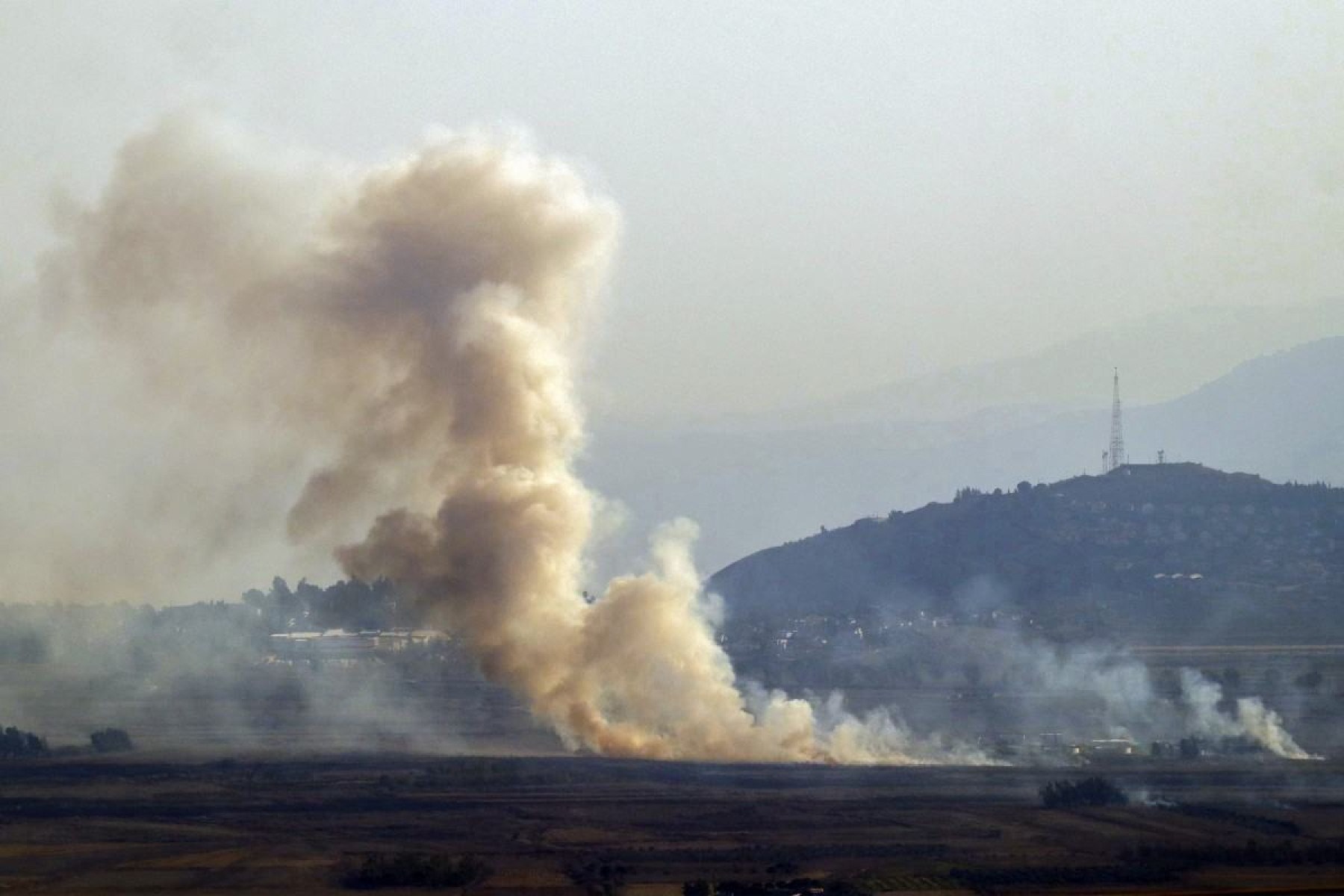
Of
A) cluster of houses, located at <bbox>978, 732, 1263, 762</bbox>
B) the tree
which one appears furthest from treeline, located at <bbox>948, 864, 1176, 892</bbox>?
the tree

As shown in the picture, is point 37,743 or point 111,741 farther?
point 111,741

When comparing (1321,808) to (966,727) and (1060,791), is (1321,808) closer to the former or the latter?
(1060,791)

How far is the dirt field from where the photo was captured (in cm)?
7031

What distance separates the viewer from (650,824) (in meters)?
80.9

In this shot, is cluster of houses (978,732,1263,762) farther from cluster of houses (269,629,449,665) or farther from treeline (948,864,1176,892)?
cluster of houses (269,629,449,665)

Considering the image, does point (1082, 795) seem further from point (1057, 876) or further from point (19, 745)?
point (19, 745)

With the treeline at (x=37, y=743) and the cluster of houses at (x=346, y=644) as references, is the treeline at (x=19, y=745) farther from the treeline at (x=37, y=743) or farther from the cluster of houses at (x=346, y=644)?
the cluster of houses at (x=346, y=644)

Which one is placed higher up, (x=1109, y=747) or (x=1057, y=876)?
(x=1109, y=747)

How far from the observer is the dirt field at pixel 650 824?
70312 millimetres

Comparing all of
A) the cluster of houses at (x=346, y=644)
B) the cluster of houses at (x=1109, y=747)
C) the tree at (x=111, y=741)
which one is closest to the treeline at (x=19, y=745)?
the tree at (x=111, y=741)

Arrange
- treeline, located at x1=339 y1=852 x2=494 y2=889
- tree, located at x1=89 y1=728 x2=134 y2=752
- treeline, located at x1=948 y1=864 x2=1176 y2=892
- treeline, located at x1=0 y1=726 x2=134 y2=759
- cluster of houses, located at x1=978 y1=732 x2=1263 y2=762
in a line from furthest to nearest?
tree, located at x1=89 y1=728 x2=134 y2=752, treeline, located at x1=0 y1=726 x2=134 y2=759, cluster of houses, located at x1=978 y1=732 x2=1263 y2=762, treeline, located at x1=339 y1=852 x2=494 y2=889, treeline, located at x1=948 y1=864 x2=1176 y2=892

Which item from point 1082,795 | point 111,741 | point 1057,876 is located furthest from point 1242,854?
point 111,741

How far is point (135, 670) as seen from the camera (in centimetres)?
16612

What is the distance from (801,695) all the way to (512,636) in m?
44.0
